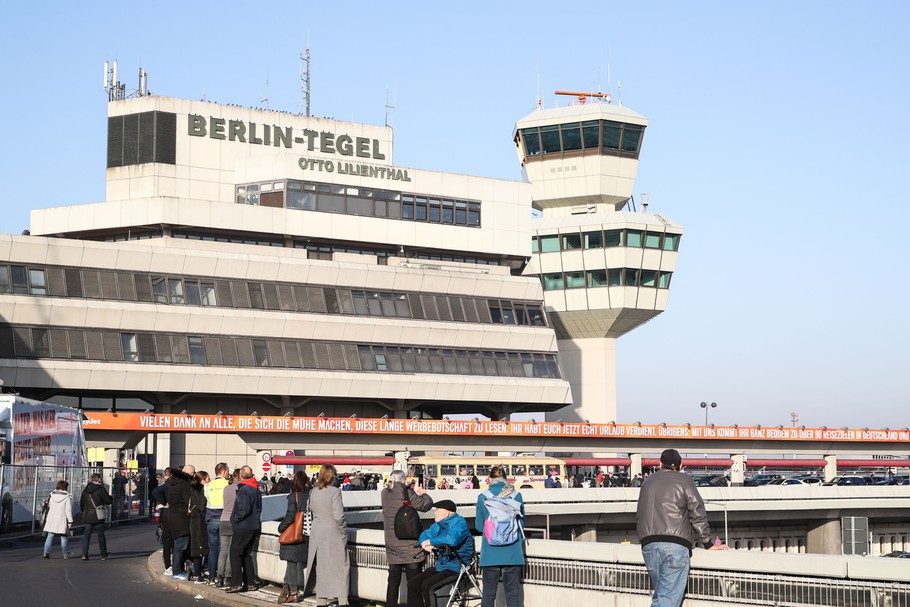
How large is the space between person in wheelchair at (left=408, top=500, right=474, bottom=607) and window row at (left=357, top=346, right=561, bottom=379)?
54744 mm

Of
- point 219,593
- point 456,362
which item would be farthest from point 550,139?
point 219,593

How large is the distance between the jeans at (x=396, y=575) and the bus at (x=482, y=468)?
46726 millimetres

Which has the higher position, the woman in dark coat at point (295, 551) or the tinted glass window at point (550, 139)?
the tinted glass window at point (550, 139)

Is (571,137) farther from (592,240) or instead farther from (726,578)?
(726,578)

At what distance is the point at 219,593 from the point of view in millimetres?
19219

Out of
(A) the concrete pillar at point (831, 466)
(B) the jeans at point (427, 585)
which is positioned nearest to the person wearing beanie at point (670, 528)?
(B) the jeans at point (427, 585)

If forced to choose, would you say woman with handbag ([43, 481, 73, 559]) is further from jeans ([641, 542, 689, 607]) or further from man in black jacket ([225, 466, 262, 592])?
jeans ([641, 542, 689, 607])

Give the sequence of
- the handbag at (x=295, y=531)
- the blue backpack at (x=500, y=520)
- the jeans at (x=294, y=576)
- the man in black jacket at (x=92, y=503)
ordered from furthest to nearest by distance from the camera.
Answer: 1. the man in black jacket at (x=92, y=503)
2. the jeans at (x=294, y=576)
3. the handbag at (x=295, y=531)
4. the blue backpack at (x=500, y=520)

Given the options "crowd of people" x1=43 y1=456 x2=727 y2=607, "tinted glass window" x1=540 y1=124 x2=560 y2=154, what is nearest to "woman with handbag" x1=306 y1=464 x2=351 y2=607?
"crowd of people" x1=43 y1=456 x2=727 y2=607

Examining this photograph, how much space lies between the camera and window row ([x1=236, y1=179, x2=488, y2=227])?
7169cm

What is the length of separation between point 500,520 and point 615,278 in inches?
3056

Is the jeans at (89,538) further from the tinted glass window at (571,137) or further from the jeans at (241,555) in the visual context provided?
the tinted glass window at (571,137)

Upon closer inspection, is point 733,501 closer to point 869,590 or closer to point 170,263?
point 170,263

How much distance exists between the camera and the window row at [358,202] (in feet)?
235
